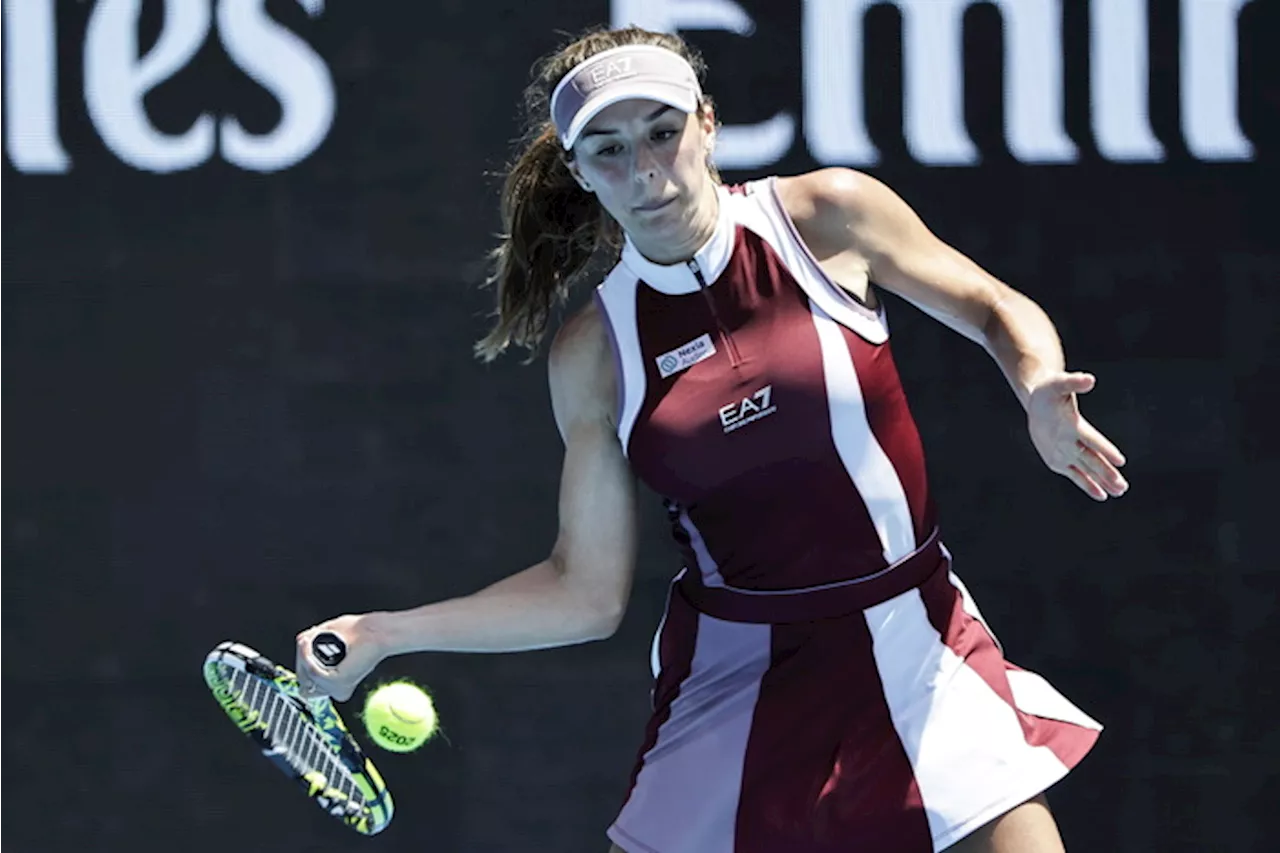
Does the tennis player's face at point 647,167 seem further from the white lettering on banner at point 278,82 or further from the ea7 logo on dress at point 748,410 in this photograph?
the white lettering on banner at point 278,82

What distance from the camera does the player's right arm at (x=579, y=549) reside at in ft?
10.3

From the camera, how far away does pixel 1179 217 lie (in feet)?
13.7

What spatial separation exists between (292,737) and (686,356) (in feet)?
2.87

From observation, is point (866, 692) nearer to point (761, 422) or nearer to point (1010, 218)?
point (761, 422)

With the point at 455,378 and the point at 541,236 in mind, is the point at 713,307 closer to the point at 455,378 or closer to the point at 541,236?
the point at 541,236

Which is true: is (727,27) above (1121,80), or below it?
above

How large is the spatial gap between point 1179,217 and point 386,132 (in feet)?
4.83

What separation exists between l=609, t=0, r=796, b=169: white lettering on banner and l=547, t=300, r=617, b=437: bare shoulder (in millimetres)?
983

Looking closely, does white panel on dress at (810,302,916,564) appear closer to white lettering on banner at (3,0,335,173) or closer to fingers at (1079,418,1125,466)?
fingers at (1079,418,1125,466)

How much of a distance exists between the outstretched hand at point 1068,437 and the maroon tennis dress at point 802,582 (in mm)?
277

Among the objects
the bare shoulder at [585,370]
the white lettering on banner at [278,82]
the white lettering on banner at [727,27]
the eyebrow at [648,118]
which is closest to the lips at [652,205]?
the eyebrow at [648,118]

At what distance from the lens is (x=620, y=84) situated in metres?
→ 2.99

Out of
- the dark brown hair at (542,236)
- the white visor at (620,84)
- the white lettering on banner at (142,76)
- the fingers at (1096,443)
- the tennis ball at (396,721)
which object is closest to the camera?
the fingers at (1096,443)

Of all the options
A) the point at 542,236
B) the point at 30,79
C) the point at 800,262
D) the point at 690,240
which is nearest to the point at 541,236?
the point at 542,236
